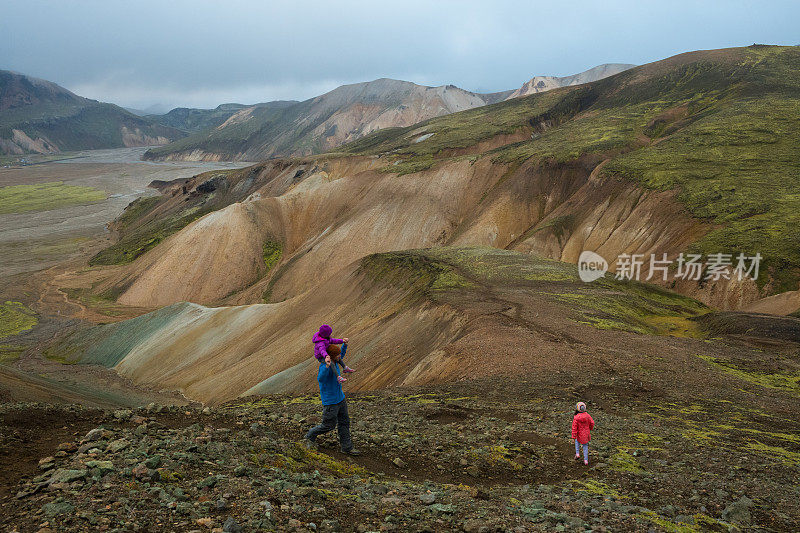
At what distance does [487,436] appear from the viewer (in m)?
13.2

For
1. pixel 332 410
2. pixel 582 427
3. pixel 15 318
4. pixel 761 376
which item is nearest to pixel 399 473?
pixel 332 410

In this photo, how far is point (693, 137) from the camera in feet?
250

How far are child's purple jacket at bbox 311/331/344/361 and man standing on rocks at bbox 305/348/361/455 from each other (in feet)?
0.71

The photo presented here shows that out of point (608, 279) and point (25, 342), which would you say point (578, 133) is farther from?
point (25, 342)

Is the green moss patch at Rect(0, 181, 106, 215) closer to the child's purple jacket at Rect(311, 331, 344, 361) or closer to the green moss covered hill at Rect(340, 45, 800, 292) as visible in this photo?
the green moss covered hill at Rect(340, 45, 800, 292)

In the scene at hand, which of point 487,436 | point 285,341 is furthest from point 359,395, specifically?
point 285,341

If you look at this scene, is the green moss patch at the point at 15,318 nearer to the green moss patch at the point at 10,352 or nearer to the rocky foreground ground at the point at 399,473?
the green moss patch at the point at 10,352

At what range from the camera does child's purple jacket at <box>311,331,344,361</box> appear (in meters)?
10.4

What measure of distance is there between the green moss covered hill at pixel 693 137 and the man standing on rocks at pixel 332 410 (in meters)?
49.3

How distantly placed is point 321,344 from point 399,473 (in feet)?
10.4

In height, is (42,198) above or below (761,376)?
above

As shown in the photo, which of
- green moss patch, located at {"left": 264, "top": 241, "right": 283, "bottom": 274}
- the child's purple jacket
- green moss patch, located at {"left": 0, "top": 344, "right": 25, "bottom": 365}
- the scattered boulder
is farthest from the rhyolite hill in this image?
the scattered boulder

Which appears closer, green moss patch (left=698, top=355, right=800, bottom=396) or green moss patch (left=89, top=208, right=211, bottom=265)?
green moss patch (left=698, top=355, right=800, bottom=396)

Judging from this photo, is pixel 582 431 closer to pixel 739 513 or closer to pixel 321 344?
pixel 739 513
